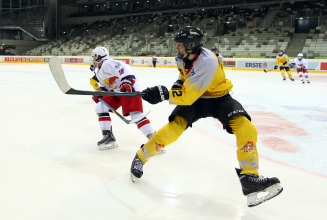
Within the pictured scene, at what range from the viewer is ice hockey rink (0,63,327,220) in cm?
173

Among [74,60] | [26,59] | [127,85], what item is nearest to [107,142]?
[127,85]

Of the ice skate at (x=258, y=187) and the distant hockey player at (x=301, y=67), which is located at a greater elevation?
the distant hockey player at (x=301, y=67)

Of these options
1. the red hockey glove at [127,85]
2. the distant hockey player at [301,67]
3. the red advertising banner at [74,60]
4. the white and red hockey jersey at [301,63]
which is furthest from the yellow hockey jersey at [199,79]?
the red advertising banner at [74,60]

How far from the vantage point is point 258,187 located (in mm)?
1725

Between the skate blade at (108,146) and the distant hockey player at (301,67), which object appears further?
the distant hockey player at (301,67)

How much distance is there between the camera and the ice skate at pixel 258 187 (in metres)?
1.71

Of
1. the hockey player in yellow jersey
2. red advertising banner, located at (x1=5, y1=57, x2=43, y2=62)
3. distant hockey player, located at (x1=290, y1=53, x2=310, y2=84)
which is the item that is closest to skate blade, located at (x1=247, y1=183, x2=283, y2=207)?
the hockey player in yellow jersey

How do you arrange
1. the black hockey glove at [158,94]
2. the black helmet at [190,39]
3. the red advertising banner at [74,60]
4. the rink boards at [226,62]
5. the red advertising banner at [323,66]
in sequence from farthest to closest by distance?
the red advertising banner at [74,60], the rink boards at [226,62], the red advertising banner at [323,66], the black hockey glove at [158,94], the black helmet at [190,39]

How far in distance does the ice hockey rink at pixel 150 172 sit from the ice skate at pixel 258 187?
77 millimetres

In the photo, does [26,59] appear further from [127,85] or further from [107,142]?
[127,85]

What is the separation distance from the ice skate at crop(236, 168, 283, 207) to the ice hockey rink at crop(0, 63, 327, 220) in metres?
0.08

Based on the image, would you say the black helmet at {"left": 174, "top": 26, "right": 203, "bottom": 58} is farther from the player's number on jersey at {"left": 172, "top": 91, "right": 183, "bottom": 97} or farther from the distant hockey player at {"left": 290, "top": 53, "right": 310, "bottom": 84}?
the distant hockey player at {"left": 290, "top": 53, "right": 310, "bottom": 84}

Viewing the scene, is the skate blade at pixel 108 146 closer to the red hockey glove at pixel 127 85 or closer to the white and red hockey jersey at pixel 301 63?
the red hockey glove at pixel 127 85

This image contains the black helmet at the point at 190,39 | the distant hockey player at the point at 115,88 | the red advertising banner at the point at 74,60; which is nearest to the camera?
the black helmet at the point at 190,39
